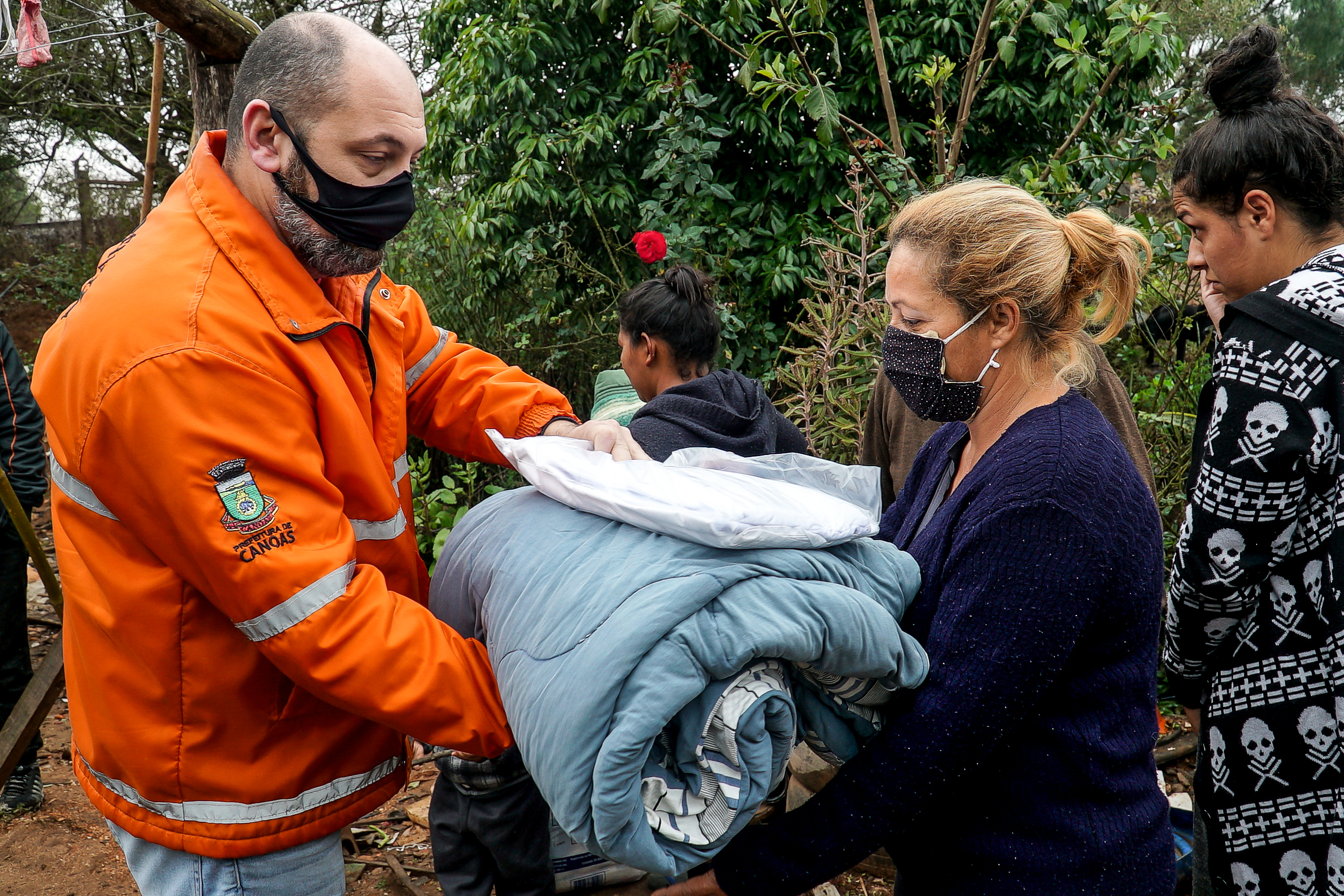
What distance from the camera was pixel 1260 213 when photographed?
199 centimetres

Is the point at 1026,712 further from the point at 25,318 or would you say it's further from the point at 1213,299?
the point at 25,318

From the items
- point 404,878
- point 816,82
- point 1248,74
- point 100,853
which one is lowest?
point 100,853

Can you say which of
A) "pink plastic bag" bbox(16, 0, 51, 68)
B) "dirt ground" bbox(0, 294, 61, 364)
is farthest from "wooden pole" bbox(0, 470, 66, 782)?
"dirt ground" bbox(0, 294, 61, 364)

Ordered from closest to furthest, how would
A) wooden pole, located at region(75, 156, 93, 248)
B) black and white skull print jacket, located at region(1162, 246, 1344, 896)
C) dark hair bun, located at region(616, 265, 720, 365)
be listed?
black and white skull print jacket, located at region(1162, 246, 1344, 896)
dark hair bun, located at region(616, 265, 720, 365)
wooden pole, located at region(75, 156, 93, 248)

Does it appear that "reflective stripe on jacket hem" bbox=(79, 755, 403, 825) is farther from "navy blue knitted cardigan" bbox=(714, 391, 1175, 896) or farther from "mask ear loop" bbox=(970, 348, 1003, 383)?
"mask ear loop" bbox=(970, 348, 1003, 383)

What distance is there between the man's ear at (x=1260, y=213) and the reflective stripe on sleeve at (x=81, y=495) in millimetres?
2286

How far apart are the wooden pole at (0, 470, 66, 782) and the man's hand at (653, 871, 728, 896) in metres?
2.29

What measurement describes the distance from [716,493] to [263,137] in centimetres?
98

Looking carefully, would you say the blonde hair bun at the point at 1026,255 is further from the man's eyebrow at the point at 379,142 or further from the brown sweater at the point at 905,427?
the brown sweater at the point at 905,427

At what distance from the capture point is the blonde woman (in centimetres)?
136

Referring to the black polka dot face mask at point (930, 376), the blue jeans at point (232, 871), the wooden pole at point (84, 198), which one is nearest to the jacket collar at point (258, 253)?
the blue jeans at point (232, 871)

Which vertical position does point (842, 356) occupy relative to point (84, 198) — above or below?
above

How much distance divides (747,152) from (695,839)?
15.2ft

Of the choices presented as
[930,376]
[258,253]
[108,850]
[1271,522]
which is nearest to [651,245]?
[930,376]
